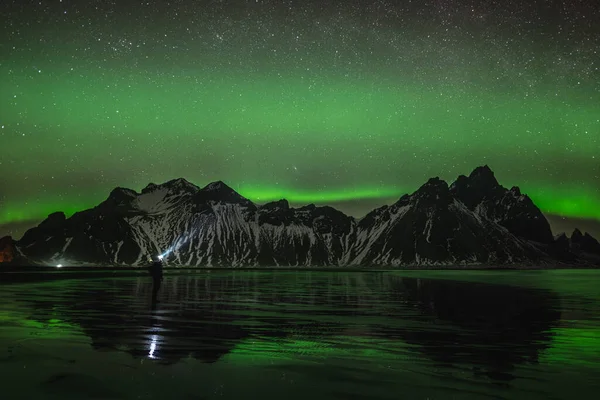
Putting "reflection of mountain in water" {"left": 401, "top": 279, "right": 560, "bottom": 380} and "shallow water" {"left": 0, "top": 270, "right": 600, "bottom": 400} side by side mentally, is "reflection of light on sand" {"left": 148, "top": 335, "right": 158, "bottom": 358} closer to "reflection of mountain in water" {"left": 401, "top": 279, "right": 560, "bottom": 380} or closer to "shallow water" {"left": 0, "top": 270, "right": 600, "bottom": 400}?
"shallow water" {"left": 0, "top": 270, "right": 600, "bottom": 400}

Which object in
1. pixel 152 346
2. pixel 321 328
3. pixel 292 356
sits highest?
pixel 321 328

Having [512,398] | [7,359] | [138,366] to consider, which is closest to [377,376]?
[512,398]

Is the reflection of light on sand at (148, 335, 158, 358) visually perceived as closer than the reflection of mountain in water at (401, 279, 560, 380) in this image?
Yes

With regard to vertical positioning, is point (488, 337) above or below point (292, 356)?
above

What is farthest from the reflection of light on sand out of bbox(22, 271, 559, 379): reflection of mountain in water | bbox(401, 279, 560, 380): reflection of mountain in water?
bbox(401, 279, 560, 380): reflection of mountain in water

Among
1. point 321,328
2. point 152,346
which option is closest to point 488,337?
point 321,328

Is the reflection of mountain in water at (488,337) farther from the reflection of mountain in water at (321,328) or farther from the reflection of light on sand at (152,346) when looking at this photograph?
the reflection of light on sand at (152,346)

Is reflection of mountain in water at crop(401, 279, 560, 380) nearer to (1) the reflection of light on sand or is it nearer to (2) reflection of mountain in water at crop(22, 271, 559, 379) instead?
(2) reflection of mountain in water at crop(22, 271, 559, 379)

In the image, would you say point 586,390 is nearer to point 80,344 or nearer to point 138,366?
point 138,366

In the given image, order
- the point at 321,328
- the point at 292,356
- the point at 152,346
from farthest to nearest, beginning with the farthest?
the point at 321,328 < the point at 152,346 < the point at 292,356

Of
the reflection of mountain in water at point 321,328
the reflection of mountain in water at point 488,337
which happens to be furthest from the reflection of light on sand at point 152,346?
the reflection of mountain in water at point 488,337

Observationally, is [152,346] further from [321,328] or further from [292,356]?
[321,328]

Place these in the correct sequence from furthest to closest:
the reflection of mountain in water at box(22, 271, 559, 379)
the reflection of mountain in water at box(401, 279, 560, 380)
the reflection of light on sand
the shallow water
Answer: the reflection of mountain in water at box(22, 271, 559, 379) < the reflection of mountain in water at box(401, 279, 560, 380) < the reflection of light on sand < the shallow water

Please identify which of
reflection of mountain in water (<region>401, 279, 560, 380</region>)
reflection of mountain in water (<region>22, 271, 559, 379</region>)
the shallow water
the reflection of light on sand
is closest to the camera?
the shallow water
